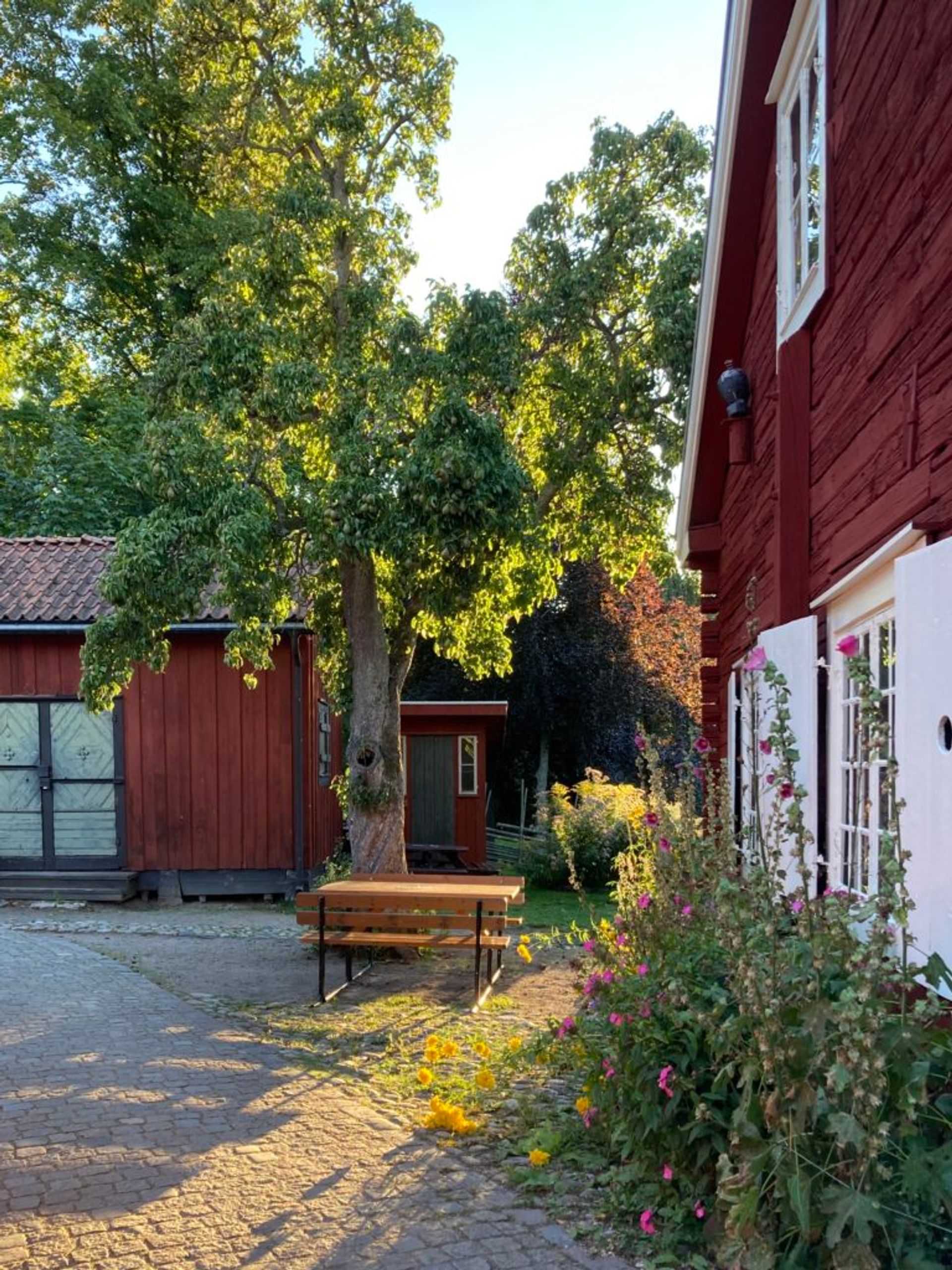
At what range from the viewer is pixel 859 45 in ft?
14.8

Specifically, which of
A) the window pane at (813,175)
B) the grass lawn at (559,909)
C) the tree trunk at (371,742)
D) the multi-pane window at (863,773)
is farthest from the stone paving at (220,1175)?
the grass lawn at (559,909)

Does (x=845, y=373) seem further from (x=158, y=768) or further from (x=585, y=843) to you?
(x=585, y=843)

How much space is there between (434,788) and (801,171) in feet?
43.1

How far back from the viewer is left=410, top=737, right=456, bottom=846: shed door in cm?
1758

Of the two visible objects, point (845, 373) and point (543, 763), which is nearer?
point (845, 373)

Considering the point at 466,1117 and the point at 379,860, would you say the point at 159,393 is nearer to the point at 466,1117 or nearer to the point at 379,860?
the point at 379,860

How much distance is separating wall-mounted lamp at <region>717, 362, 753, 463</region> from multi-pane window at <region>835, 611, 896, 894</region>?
271 centimetres

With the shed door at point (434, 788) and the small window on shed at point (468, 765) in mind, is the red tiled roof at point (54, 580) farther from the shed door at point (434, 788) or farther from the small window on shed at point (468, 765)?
the small window on shed at point (468, 765)

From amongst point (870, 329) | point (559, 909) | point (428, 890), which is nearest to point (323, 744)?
point (559, 909)

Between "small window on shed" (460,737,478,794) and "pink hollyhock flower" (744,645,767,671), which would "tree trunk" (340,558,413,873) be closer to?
"pink hollyhock flower" (744,645,767,671)

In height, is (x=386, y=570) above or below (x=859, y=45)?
below

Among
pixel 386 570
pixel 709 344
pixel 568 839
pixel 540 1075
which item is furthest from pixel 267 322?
pixel 568 839

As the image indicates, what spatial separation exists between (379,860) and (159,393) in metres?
4.60

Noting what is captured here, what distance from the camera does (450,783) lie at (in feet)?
57.7
